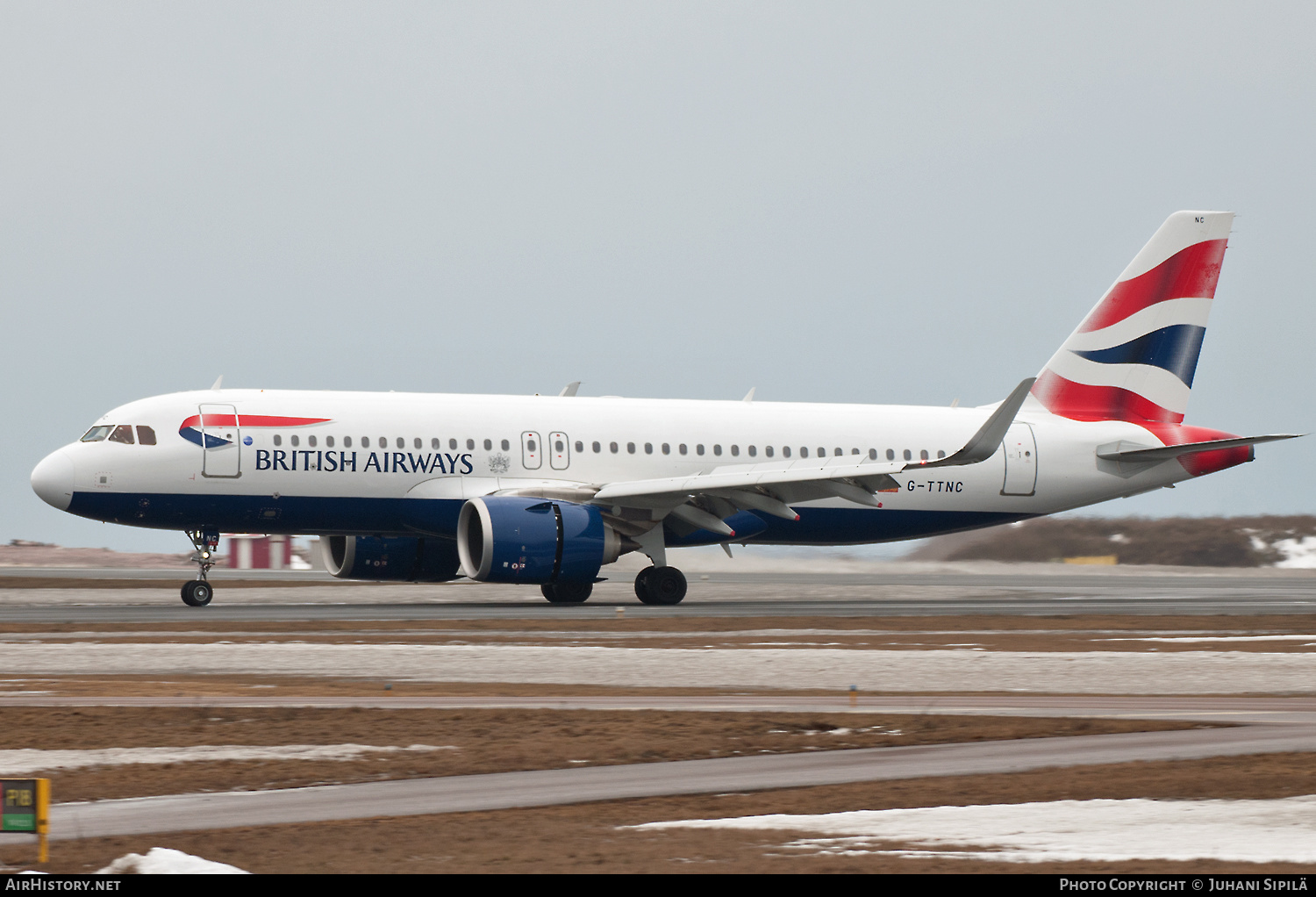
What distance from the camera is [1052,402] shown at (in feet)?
135

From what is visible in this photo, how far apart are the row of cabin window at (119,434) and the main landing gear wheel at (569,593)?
862cm

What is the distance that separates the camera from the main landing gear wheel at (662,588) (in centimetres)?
3472

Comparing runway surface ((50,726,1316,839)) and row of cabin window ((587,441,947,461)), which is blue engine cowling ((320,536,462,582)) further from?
runway surface ((50,726,1316,839))

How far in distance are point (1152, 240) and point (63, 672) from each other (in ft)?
101

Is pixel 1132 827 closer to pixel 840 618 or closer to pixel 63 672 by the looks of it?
pixel 63 672

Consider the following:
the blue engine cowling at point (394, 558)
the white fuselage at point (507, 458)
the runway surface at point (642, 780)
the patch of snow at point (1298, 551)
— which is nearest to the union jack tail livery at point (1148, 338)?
the white fuselage at point (507, 458)

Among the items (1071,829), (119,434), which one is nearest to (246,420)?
(119,434)

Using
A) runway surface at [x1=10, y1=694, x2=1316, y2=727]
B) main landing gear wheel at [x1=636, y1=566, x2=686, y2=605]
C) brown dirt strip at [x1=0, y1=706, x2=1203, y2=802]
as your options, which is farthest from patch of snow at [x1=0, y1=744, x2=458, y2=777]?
main landing gear wheel at [x1=636, y1=566, x2=686, y2=605]

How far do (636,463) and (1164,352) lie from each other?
1451 centimetres

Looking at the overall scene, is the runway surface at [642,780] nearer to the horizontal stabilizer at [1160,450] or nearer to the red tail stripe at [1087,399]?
the horizontal stabilizer at [1160,450]

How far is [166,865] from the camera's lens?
29.6ft

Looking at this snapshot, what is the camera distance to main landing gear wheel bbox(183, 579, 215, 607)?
1282 inches

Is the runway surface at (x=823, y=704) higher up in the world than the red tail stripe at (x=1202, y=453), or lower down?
lower down
